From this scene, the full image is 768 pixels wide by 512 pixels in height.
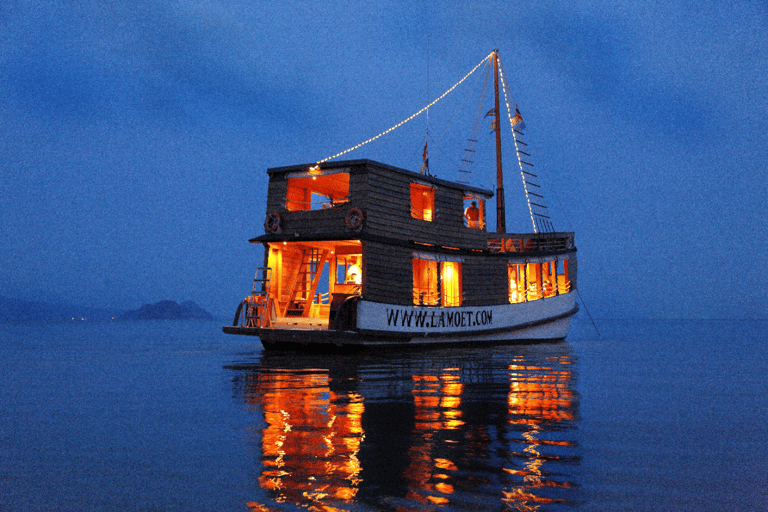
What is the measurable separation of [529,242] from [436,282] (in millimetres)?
→ 5912

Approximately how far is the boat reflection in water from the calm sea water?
2 centimetres

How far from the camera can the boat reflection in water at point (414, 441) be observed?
346 cm

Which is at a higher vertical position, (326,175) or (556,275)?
(326,175)

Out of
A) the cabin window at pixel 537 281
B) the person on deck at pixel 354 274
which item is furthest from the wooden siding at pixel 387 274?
the cabin window at pixel 537 281

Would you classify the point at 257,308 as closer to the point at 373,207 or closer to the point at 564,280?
the point at 373,207

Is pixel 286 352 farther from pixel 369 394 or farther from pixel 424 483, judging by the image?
pixel 424 483

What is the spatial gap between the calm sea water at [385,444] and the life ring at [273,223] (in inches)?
273

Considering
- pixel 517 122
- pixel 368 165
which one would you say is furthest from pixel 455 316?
pixel 517 122

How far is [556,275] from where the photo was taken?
21.8 metres

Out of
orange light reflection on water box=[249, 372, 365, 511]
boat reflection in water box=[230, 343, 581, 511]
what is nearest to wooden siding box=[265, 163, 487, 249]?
boat reflection in water box=[230, 343, 581, 511]

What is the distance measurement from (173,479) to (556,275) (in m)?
20.0

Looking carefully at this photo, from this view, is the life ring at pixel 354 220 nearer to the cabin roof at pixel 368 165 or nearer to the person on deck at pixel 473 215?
the cabin roof at pixel 368 165

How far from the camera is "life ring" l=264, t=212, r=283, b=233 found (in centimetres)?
1608

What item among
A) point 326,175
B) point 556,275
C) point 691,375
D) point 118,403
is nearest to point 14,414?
point 118,403
